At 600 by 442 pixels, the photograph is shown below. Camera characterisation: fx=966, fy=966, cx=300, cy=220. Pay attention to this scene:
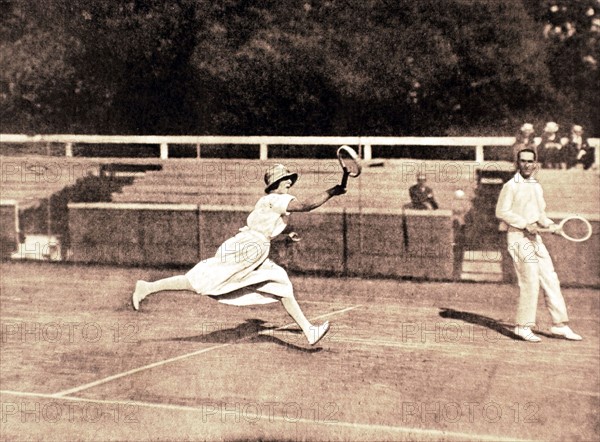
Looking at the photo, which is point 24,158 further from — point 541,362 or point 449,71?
point 541,362

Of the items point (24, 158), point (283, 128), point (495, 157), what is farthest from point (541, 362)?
point (495, 157)

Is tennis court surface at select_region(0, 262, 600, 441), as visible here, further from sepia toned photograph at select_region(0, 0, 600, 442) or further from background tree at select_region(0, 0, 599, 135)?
background tree at select_region(0, 0, 599, 135)

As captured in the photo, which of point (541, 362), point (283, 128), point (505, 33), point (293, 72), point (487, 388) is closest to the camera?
point (487, 388)

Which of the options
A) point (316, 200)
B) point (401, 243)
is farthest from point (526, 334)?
point (401, 243)

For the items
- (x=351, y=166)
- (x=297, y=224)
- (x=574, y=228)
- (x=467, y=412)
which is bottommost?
(x=467, y=412)

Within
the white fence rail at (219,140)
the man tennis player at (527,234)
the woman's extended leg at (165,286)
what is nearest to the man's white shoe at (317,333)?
the woman's extended leg at (165,286)

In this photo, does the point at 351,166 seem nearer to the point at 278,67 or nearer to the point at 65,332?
the point at 278,67
